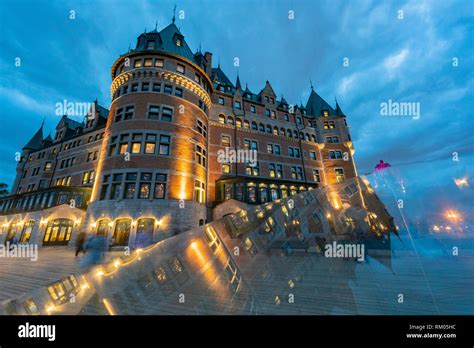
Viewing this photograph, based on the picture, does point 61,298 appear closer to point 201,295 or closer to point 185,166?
point 201,295

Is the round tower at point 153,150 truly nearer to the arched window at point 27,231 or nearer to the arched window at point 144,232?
the arched window at point 144,232

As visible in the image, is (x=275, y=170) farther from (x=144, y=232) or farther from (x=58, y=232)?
(x=58, y=232)

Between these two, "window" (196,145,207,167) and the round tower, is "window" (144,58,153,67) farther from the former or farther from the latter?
"window" (196,145,207,167)

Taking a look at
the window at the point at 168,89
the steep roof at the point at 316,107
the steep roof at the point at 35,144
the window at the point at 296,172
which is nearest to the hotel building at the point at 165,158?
the window at the point at 296,172

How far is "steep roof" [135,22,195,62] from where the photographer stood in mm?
20656

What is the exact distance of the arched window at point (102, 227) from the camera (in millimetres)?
14959

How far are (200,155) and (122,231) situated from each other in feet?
33.6

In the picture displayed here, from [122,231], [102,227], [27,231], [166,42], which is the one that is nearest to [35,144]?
[27,231]

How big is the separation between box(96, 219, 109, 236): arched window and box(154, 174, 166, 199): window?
4.48m

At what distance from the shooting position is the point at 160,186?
16.6m

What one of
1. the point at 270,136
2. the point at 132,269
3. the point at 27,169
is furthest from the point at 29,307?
the point at 27,169

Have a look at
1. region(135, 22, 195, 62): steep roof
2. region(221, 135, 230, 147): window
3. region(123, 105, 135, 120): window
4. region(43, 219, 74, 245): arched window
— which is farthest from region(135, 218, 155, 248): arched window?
region(135, 22, 195, 62): steep roof

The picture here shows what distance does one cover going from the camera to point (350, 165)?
28.0m
